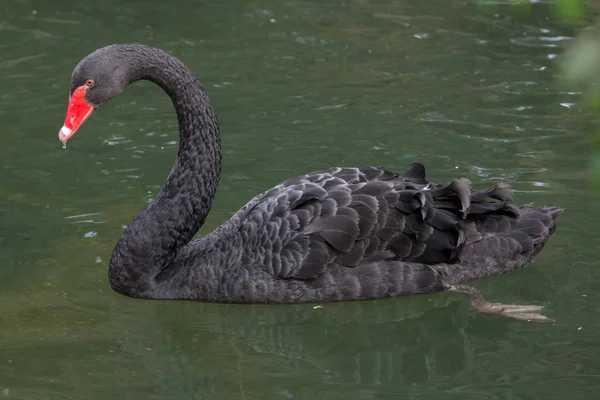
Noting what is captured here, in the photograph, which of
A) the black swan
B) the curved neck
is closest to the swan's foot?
the black swan

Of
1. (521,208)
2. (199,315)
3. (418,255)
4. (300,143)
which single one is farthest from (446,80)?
(199,315)

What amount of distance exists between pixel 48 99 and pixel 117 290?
361 centimetres

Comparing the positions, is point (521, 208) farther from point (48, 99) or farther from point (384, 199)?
point (48, 99)

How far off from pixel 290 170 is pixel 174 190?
161 cm

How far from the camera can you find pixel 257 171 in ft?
23.4

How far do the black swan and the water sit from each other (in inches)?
4.9

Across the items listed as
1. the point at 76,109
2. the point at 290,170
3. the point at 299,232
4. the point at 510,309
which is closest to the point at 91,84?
the point at 76,109

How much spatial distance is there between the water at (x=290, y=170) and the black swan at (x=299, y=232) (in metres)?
0.12

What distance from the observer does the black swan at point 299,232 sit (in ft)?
17.4

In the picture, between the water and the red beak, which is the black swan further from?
the water

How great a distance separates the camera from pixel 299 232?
5.34 metres

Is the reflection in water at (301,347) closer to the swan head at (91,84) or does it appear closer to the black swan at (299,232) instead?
the black swan at (299,232)

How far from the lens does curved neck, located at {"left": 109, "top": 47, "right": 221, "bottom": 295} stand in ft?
18.0

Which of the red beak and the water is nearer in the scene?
the water
